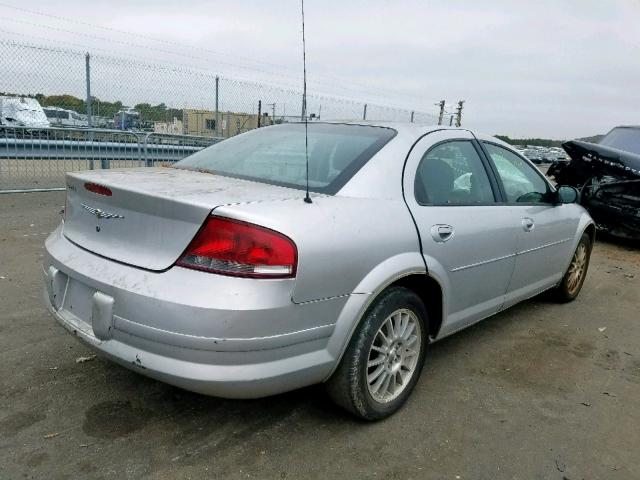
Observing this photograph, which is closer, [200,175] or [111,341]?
[111,341]

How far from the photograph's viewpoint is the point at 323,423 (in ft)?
8.39

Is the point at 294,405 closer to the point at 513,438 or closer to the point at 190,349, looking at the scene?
the point at 190,349

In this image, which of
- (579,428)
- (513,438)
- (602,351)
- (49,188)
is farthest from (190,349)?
(49,188)

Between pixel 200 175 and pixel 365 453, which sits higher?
pixel 200 175

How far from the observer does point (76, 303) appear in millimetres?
2338

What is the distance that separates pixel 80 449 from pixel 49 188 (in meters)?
6.81

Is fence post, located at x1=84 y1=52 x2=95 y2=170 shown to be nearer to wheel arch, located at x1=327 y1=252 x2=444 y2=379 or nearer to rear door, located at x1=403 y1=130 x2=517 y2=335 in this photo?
rear door, located at x1=403 y1=130 x2=517 y2=335

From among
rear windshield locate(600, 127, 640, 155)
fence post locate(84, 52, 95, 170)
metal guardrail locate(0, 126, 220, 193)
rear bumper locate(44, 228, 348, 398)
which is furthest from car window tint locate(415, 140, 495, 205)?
fence post locate(84, 52, 95, 170)

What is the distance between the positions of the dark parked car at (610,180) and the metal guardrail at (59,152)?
22.0ft

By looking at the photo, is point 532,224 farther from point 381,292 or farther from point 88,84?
point 88,84

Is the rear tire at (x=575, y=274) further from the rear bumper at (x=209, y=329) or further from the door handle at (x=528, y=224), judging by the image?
the rear bumper at (x=209, y=329)

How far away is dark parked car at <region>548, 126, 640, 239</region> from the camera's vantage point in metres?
7.16

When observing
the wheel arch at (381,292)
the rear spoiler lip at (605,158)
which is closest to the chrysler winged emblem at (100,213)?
the wheel arch at (381,292)

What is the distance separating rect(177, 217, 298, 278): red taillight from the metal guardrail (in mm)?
6771
